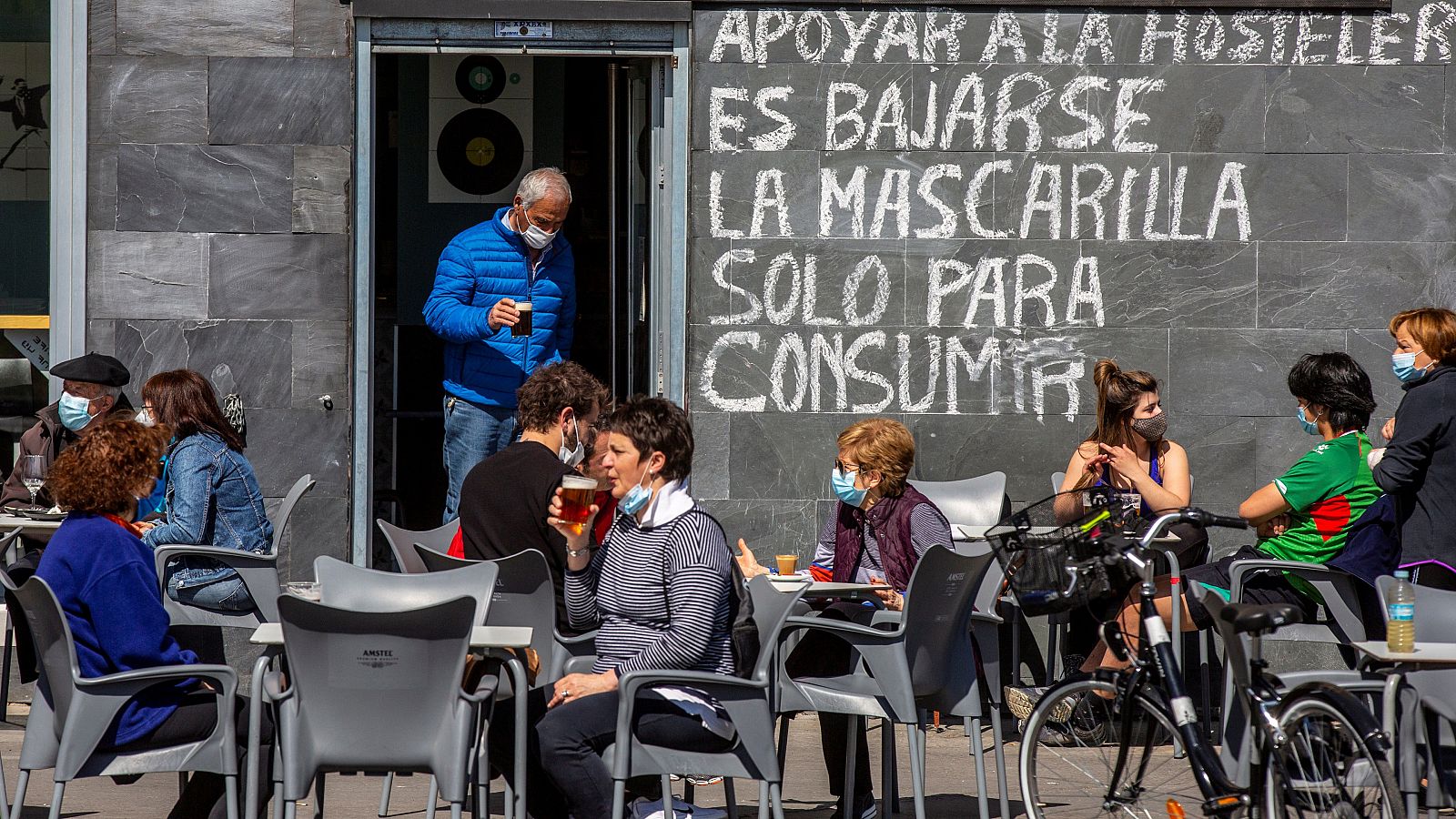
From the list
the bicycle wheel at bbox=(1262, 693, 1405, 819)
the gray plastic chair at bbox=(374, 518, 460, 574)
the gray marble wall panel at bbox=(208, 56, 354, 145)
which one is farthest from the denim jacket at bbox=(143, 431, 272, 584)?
the bicycle wheel at bbox=(1262, 693, 1405, 819)

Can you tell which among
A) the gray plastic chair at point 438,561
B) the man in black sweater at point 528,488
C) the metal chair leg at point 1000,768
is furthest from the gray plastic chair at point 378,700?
the metal chair leg at point 1000,768

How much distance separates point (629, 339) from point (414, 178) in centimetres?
330

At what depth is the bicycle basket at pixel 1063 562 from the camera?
4.52m

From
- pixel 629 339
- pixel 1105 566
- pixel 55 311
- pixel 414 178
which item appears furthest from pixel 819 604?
pixel 414 178

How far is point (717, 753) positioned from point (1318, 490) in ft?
10.4

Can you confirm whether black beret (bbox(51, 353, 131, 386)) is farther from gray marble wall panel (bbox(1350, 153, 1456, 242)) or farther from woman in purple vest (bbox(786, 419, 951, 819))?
gray marble wall panel (bbox(1350, 153, 1456, 242))

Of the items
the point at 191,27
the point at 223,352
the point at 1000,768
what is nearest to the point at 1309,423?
the point at 1000,768

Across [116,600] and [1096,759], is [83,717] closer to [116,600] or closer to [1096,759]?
[116,600]

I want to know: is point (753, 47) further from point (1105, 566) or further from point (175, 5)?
point (1105, 566)

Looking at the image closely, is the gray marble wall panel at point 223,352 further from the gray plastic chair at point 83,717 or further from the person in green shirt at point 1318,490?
the person in green shirt at point 1318,490

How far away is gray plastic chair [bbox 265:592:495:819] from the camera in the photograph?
12.7ft

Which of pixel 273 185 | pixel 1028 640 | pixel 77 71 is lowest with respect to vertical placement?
pixel 1028 640

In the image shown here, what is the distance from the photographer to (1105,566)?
453 centimetres

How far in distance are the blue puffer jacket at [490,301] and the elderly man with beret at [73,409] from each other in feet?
4.79
